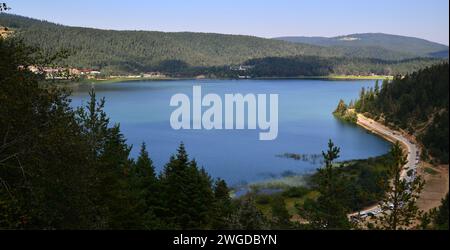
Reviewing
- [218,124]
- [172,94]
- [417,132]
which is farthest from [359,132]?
[172,94]

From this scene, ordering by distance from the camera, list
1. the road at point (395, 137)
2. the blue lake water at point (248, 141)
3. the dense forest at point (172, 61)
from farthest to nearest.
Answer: the dense forest at point (172, 61), the road at point (395, 137), the blue lake water at point (248, 141)

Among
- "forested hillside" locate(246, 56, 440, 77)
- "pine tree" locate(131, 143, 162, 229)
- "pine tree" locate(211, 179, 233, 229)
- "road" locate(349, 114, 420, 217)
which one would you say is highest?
"forested hillside" locate(246, 56, 440, 77)

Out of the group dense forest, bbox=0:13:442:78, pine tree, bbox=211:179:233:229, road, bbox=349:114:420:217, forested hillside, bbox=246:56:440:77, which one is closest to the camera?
pine tree, bbox=211:179:233:229

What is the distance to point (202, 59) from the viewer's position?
183875 mm

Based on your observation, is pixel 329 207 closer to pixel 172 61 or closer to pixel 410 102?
pixel 410 102

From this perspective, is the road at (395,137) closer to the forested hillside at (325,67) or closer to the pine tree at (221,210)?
the pine tree at (221,210)

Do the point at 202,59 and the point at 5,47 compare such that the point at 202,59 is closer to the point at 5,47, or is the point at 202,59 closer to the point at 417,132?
the point at 417,132

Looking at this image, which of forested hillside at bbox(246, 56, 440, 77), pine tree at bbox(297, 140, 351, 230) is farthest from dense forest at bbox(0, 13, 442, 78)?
pine tree at bbox(297, 140, 351, 230)

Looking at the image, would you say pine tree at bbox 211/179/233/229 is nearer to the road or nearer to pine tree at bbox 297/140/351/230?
pine tree at bbox 297/140/351/230

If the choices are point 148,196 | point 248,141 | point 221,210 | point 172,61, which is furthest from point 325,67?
point 148,196

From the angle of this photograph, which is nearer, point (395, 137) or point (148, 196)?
point (148, 196)

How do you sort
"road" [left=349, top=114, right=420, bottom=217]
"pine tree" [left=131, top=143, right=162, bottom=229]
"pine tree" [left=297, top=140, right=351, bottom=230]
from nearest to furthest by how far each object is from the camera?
"pine tree" [left=297, top=140, right=351, bottom=230], "pine tree" [left=131, top=143, right=162, bottom=229], "road" [left=349, top=114, right=420, bottom=217]

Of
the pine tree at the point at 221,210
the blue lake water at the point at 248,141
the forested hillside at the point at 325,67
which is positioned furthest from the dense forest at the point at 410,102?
the forested hillside at the point at 325,67
